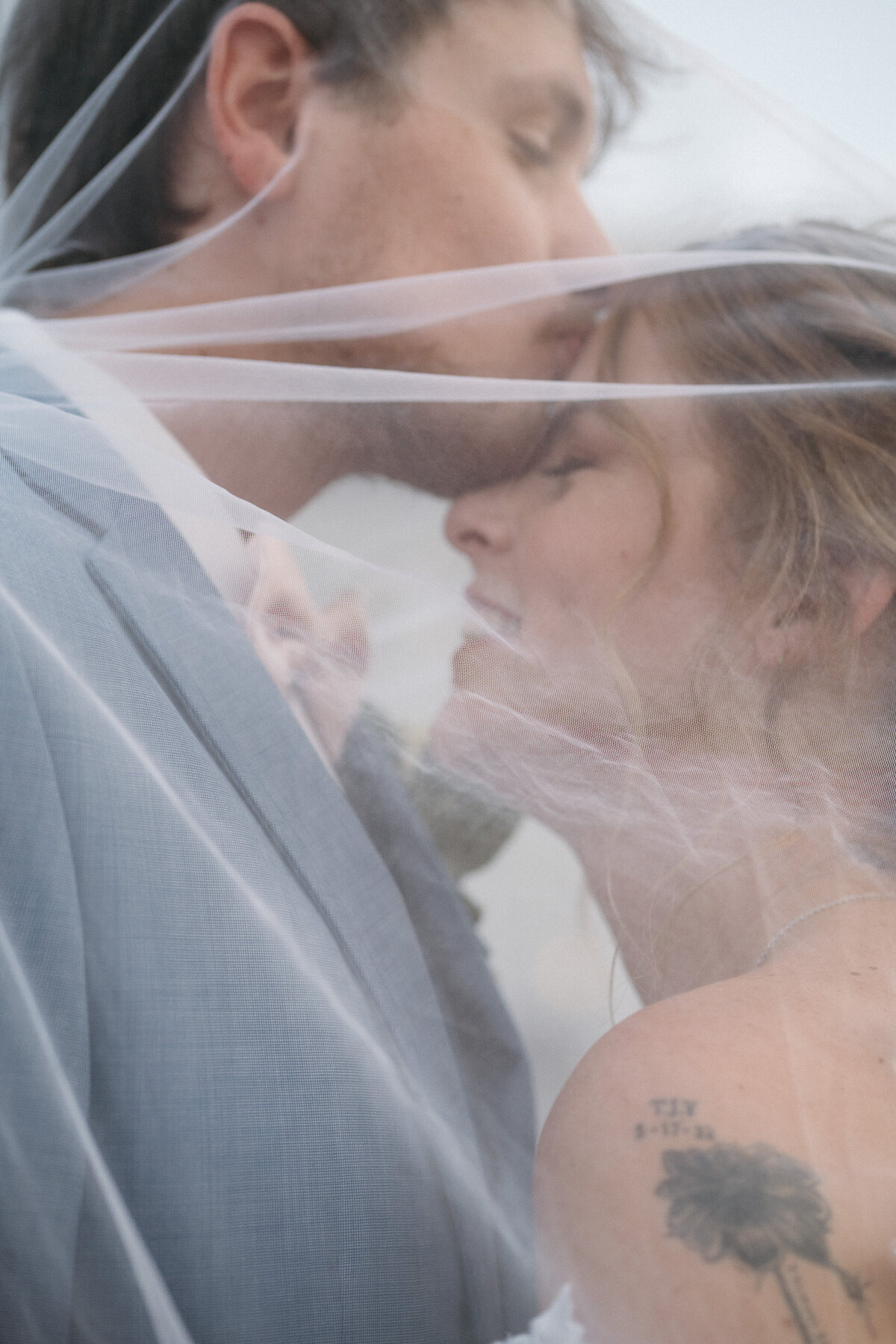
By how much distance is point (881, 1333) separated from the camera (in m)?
0.54

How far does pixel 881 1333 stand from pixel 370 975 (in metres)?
0.41

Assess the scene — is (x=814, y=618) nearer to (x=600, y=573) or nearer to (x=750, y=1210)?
(x=600, y=573)

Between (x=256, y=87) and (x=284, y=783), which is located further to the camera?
(x=256, y=87)

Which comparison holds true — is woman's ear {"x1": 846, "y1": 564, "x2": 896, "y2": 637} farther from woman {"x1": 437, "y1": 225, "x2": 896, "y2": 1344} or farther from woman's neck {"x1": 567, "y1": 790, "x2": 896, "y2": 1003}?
woman's neck {"x1": 567, "y1": 790, "x2": 896, "y2": 1003}

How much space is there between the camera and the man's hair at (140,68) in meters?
1.15

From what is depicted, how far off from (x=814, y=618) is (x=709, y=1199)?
51 cm

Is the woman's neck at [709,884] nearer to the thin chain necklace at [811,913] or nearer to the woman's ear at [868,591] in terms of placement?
the thin chain necklace at [811,913]

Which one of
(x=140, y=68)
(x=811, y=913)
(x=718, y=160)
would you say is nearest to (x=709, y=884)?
(x=811, y=913)

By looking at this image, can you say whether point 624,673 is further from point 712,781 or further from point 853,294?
point 853,294

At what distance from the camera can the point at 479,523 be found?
1010mm

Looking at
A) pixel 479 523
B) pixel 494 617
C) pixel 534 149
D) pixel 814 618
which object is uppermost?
pixel 534 149

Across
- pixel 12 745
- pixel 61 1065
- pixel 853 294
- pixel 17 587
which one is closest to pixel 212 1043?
pixel 61 1065

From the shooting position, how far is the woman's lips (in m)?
0.87

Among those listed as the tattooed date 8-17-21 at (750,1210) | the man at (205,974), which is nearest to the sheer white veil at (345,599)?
the man at (205,974)
